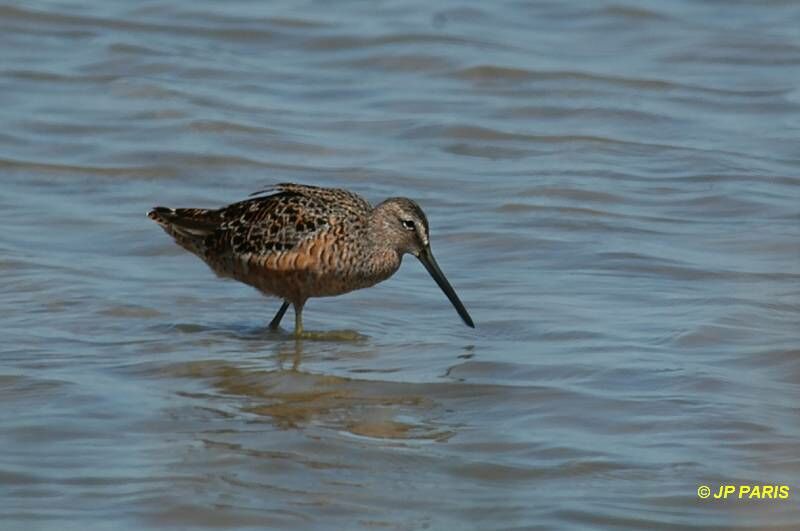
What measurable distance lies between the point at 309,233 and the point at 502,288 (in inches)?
34.0

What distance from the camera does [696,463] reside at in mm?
5801

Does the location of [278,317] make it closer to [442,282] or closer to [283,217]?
[283,217]

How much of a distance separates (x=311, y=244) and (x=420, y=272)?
984 mm

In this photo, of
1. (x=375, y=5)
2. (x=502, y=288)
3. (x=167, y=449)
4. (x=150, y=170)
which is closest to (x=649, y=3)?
(x=375, y=5)

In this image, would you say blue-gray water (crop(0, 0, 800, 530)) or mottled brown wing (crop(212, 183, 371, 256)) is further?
mottled brown wing (crop(212, 183, 371, 256))

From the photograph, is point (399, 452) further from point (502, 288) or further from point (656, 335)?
point (502, 288)

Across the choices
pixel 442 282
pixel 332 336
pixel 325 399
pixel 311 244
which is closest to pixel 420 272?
pixel 442 282

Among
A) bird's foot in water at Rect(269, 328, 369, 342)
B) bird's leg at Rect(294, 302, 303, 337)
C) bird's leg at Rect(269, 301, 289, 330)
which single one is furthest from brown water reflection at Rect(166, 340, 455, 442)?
bird's leg at Rect(269, 301, 289, 330)

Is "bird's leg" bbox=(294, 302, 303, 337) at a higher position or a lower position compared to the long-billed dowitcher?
lower

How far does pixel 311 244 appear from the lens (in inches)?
303

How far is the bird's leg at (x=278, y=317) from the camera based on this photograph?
779 cm

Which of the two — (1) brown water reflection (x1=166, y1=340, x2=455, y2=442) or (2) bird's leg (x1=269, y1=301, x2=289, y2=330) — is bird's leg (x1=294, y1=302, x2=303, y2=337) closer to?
(2) bird's leg (x1=269, y1=301, x2=289, y2=330)

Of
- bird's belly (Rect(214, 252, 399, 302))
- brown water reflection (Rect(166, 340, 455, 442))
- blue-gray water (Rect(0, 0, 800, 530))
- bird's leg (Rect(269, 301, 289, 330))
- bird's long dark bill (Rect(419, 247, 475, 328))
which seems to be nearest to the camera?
blue-gray water (Rect(0, 0, 800, 530))

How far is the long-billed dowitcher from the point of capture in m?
7.67
